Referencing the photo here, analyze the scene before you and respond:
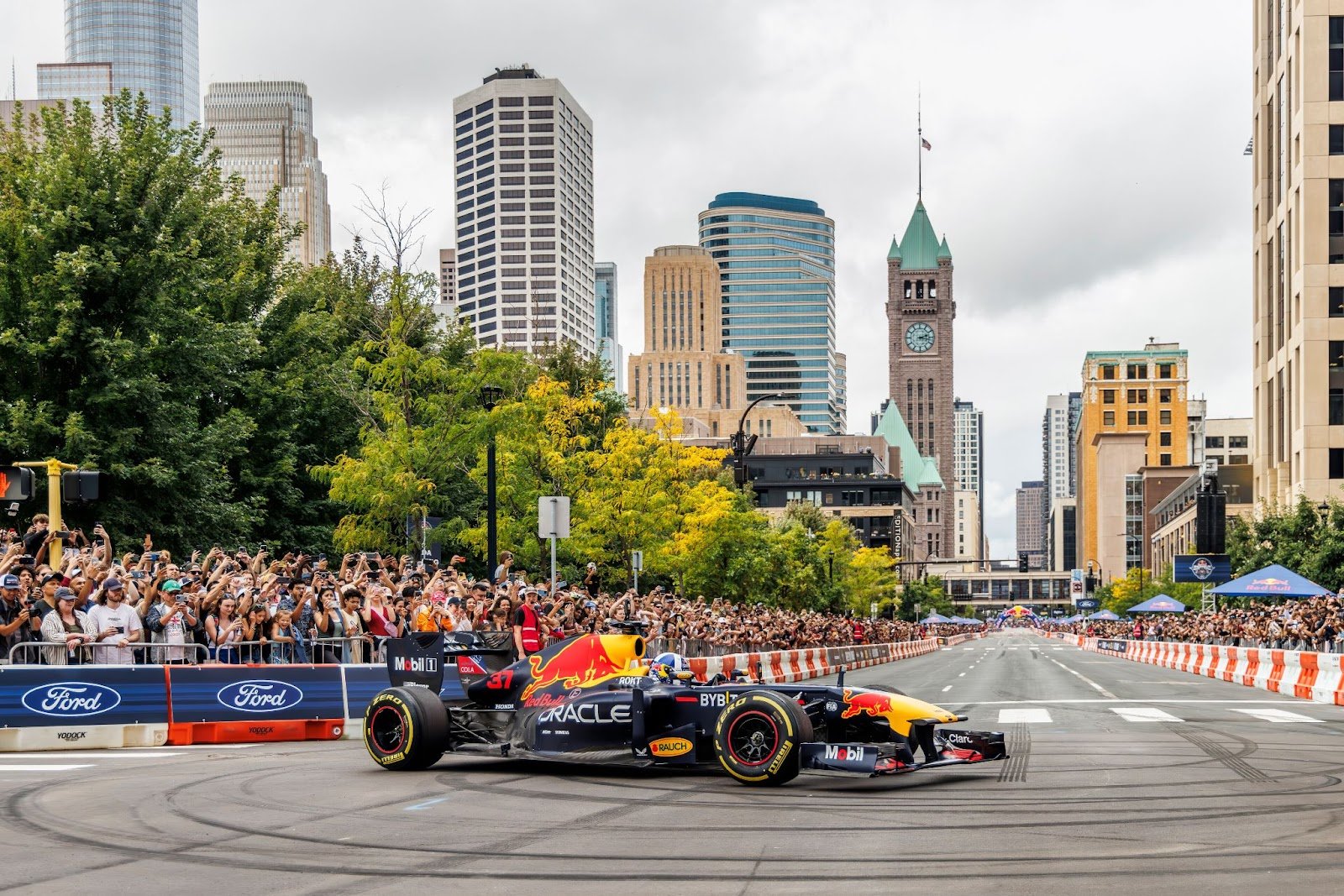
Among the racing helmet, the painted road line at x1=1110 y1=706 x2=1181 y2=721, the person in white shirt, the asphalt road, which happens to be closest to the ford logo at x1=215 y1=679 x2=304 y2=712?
the person in white shirt

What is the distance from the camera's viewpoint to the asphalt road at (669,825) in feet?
25.7

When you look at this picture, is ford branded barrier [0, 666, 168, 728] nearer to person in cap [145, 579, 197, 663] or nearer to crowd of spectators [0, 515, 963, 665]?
crowd of spectators [0, 515, 963, 665]

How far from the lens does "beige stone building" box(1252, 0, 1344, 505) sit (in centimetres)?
7400

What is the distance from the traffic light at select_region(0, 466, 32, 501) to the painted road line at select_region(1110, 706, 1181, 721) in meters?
14.6

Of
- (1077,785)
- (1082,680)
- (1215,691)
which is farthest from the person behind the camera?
(1082,680)

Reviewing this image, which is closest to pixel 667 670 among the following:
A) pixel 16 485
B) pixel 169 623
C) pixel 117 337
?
pixel 169 623

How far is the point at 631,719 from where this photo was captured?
1256cm

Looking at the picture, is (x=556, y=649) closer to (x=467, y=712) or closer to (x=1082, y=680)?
(x=467, y=712)

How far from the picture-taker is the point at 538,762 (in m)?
14.4

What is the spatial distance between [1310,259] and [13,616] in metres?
72.7

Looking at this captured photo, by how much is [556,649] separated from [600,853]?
16.8 feet

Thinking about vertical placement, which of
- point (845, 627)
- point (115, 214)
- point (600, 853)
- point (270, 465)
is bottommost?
point (845, 627)

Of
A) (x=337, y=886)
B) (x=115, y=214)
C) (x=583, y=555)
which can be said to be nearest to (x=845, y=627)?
(x=583, y=555)

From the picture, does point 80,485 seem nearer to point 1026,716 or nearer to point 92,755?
point 92,755
